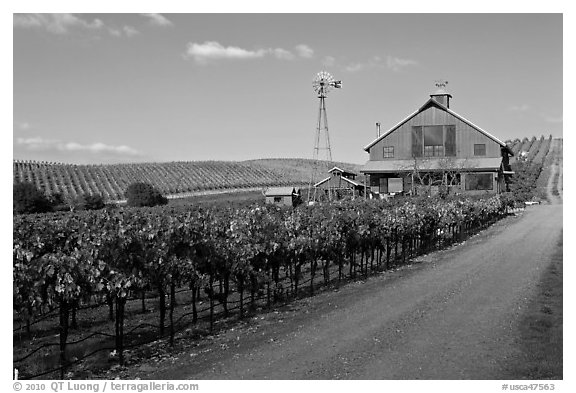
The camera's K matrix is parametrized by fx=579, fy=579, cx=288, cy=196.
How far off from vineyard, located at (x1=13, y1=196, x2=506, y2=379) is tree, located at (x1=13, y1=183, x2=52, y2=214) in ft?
125

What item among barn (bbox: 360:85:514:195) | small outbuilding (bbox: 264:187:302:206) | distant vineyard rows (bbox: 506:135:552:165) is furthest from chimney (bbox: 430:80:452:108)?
distant vineyard rows (bbox: 506:135:552:165)

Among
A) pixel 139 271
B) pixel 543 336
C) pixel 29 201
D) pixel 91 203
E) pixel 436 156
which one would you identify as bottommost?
pixel 543 336

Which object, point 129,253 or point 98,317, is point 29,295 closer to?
point 129,253

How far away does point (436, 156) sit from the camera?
6569 centimetres

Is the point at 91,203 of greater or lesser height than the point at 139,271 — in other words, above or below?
above

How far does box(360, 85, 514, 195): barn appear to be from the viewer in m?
63.0

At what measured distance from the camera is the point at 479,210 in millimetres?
44156

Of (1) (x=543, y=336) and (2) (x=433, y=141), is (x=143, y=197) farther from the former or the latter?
(1) (x=543, y=336)

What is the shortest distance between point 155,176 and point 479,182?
69349mm

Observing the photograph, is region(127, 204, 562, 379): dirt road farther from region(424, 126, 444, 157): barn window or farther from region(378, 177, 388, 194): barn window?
region(378, 177, 388, 194): barn window

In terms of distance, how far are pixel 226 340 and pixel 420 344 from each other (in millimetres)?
4953

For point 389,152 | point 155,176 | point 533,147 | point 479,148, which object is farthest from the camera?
point 533,147

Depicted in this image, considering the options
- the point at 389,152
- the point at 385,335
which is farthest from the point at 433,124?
the point at 385,335

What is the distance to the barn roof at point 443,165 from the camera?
6250cm
